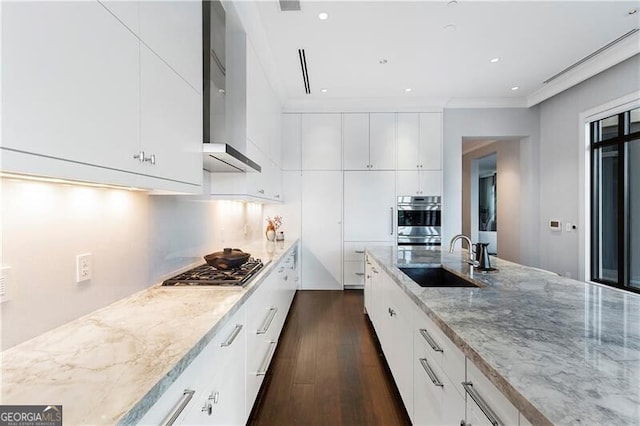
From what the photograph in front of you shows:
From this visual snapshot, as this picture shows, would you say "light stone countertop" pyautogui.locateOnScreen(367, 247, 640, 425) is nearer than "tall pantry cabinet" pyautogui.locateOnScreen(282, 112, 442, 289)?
Yes

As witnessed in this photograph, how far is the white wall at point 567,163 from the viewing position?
3613 mm

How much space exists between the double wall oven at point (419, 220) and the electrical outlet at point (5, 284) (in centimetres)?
431

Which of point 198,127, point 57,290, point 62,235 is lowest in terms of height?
point 57,290

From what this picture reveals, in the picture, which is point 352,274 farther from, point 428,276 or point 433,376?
point 433,376

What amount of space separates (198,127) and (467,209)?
762 cm

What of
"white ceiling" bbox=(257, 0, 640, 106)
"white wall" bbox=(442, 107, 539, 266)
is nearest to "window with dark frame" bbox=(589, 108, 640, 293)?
"white wall" bbox=(442, 107, 539, 266)

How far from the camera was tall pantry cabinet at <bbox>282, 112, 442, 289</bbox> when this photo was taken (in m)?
4.56

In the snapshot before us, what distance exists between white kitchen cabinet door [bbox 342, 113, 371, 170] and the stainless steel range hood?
8.43ft

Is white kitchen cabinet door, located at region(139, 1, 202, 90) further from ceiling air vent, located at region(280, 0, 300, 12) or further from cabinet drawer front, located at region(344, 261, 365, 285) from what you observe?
cabinet drawer front, located at region(344, 261, 365, 285)

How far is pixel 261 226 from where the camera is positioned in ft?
14.7

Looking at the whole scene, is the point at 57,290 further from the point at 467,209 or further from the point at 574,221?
the point at 467,209

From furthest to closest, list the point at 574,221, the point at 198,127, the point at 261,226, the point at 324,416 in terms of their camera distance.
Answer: the point at 261,226, the point at 574,221, the point at 324,416, the point at 198,127

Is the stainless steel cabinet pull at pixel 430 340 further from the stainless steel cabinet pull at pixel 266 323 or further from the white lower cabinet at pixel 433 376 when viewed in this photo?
the stainless steel cabinet pull at pixel 266 323

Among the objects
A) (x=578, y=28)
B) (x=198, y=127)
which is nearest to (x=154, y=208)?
(x=198, y=127)
